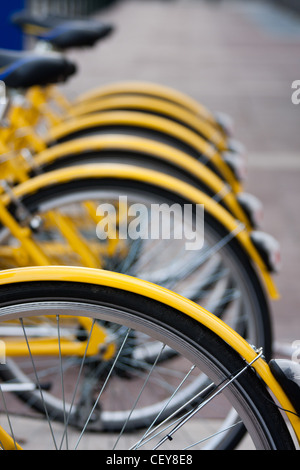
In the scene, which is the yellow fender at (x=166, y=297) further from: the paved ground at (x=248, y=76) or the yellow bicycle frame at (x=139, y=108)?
the yellow bicycle frame at (x=139, y=108)

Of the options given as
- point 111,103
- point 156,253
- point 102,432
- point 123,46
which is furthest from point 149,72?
point 102,432

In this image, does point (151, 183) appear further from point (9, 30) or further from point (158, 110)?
point (9, 30)

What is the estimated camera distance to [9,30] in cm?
551

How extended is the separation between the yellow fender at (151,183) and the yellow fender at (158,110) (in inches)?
51.8

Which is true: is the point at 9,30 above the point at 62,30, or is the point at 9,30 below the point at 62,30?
above

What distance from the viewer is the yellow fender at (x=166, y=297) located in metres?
1.46

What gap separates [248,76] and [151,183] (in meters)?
9.26

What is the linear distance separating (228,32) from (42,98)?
15607 millimetres

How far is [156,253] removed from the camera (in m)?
3.08

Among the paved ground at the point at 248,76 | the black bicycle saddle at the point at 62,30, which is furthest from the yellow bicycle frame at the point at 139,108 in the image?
the paved ground at the point at 248,76

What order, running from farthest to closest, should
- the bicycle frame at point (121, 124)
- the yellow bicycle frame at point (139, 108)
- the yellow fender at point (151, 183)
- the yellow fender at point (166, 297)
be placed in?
the yellow bicycle frame at point (139, 108)
the bicycle frame at point (121, 124)
the yellow fender at point (151, 183)
the yellow fender at point (166, 297)

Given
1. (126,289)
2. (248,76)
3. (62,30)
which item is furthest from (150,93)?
(248,76)

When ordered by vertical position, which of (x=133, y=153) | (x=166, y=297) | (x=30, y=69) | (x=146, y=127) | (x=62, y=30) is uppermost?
(x=62, y=30)
